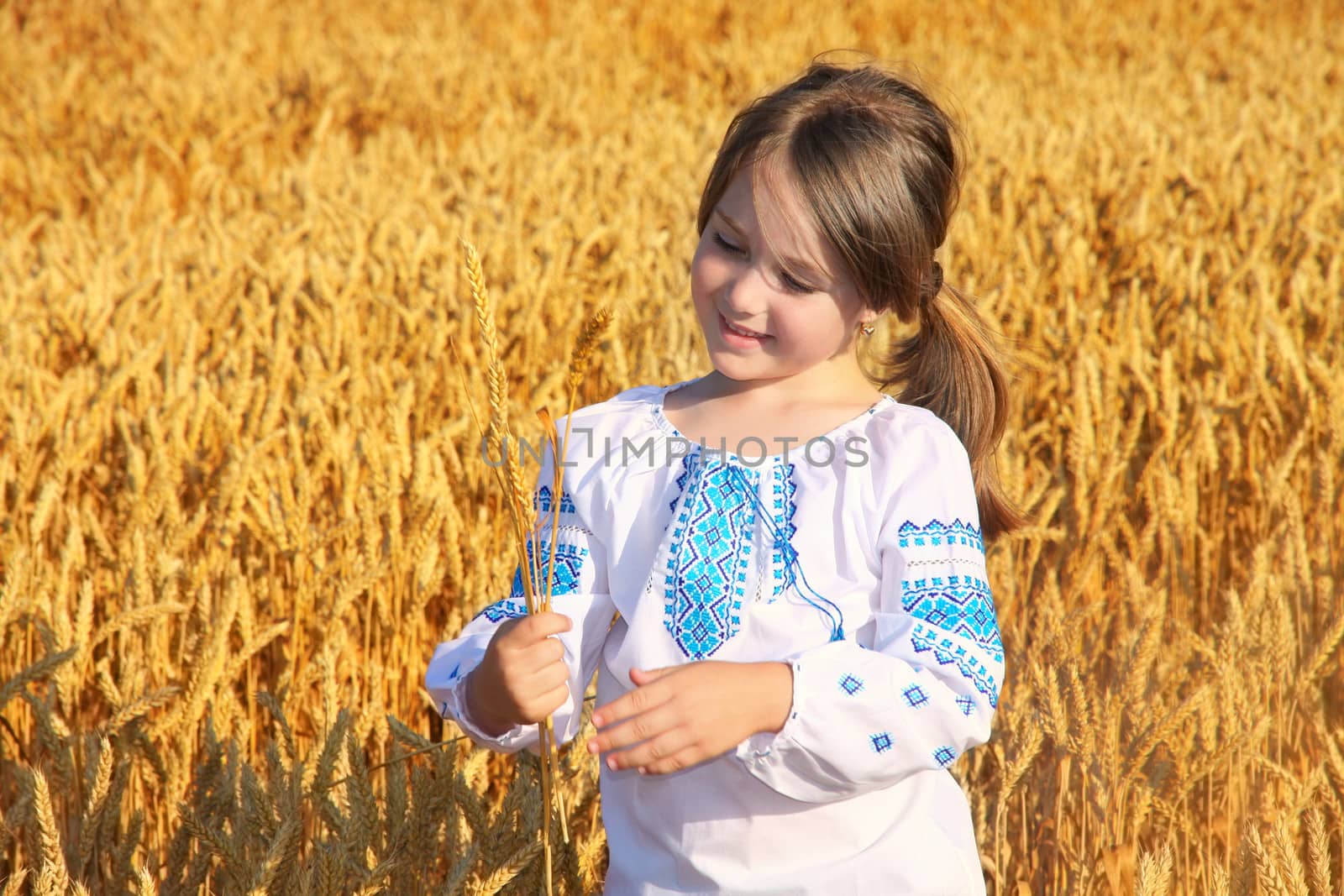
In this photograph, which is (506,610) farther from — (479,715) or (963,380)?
(963,380)

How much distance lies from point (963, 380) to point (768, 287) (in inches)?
10.6

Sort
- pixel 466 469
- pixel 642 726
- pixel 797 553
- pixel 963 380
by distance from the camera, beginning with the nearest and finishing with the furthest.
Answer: pixel 642 726, pixel 797 553, pixel 963 380, pixel 466 469

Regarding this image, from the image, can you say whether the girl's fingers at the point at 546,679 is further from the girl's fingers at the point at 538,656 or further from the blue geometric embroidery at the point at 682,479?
the blue geometric embroidery at the point at 682,479

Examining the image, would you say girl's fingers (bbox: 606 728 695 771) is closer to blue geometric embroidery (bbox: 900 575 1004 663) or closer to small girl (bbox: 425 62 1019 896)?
small girl (bbox: 425 62 1019 896)

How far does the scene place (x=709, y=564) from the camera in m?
1.08

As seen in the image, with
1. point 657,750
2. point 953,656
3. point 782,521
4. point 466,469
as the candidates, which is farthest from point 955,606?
point 466,469

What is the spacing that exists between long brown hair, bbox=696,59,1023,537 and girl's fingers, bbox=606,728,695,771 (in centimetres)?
44

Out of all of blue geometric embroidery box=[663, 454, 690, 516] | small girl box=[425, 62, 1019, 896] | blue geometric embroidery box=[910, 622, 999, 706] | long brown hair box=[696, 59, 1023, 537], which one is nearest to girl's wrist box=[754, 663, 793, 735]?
small girl box=[425, 62, 1019, 896]

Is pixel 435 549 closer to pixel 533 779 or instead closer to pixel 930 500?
pixel 533 779

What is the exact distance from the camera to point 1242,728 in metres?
1.66

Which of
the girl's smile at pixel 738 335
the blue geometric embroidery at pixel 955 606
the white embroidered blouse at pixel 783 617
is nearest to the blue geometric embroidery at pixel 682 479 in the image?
the white embroidered blouse at pixel 783 617

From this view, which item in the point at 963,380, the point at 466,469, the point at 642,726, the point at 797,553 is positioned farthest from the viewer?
the point at 466,469

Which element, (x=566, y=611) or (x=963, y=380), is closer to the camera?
(x=566, y=611)

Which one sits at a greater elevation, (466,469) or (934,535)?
(934,535)
